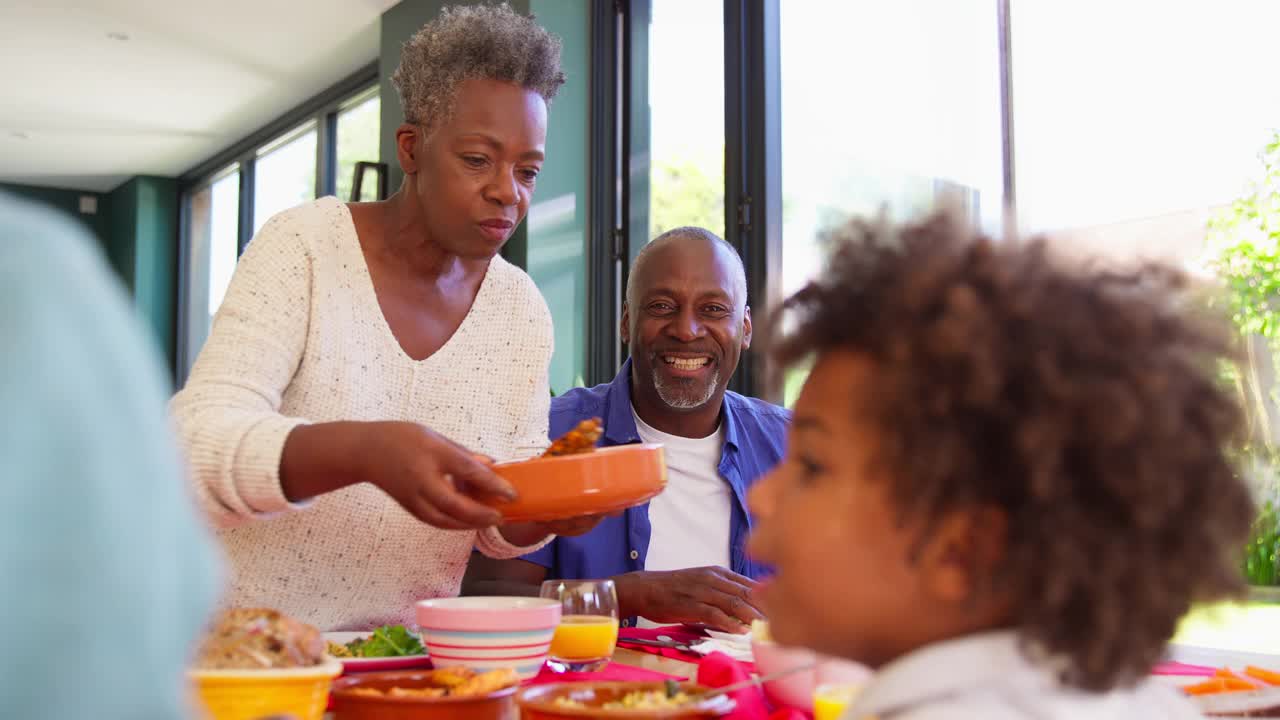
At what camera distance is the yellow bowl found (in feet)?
3.06

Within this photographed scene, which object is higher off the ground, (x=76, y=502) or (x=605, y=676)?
(x=76, y=502)

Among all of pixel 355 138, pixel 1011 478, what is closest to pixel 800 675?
pixel 1011 478

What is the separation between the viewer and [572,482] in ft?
4.40

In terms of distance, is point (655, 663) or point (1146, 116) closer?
point (655, 663)

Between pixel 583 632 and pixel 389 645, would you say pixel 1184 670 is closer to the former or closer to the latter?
pixel 583 632

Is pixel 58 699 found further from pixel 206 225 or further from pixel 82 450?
pixel 206 225

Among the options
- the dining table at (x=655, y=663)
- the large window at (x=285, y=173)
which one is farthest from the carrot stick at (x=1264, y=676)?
the large window at (x=285, y=173)

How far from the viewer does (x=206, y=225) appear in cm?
1027

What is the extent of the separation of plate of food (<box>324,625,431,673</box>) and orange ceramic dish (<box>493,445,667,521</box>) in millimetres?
213

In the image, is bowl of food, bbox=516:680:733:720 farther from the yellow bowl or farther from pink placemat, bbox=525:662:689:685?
pink placemat, bbox=525:662:689:685

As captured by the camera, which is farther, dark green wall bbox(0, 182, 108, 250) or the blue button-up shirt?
dark green wall bbox(0, 182, 108, 250)

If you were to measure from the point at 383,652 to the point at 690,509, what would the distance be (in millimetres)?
1350

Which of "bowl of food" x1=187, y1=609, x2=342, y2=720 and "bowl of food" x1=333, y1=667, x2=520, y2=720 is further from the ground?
"bowl of food" x1=187, y1=609, x2=342, y2=720

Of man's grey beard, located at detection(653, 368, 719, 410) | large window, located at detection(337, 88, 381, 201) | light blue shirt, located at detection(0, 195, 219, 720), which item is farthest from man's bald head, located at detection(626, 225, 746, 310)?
large window, located at detection(337, 88, 381, 201)
